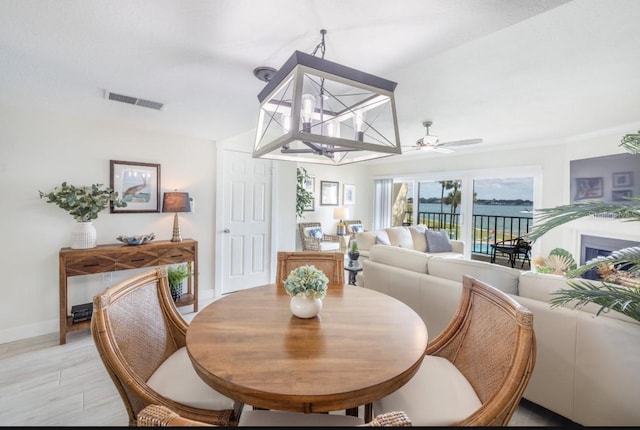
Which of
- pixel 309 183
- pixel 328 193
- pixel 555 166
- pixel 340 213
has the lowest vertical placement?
pixel 340 213

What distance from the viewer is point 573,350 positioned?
5.17 ft

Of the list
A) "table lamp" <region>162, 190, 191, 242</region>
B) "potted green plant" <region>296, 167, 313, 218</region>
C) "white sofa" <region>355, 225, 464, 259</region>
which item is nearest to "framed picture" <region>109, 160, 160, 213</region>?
"table lamp" <region>162, 190, 191, 242</region>

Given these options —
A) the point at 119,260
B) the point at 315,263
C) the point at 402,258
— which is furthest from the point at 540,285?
the point at 119,260

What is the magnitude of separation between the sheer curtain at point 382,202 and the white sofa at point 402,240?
2118 millimetres

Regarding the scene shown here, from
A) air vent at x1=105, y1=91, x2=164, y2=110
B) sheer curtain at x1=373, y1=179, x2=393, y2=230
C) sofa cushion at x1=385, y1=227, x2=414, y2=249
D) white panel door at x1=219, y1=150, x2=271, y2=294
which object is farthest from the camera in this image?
sheer curtain at x1=373, y1=179, x2=393, y2=230

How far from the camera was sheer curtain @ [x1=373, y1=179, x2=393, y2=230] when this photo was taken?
743cm

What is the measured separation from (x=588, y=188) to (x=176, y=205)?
557 cm

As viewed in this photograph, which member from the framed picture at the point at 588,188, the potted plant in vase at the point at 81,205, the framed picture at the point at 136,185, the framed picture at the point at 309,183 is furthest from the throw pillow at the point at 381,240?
the potted plant in vase at the point at 81,205

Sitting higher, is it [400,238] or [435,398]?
[400,238]

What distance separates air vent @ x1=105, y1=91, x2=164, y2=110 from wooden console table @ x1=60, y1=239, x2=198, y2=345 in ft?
4.76

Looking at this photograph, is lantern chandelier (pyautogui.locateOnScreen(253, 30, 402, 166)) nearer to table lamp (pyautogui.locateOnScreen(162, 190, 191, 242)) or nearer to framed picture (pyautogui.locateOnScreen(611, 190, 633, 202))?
table lamp (pyautogui.locateOnScreen(162, 190, 191, 242))

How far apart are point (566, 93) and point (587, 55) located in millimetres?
852

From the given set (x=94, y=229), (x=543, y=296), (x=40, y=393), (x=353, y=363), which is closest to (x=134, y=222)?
(x=94, y=229)

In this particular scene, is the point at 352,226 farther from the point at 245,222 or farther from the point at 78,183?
the point at 78,183
